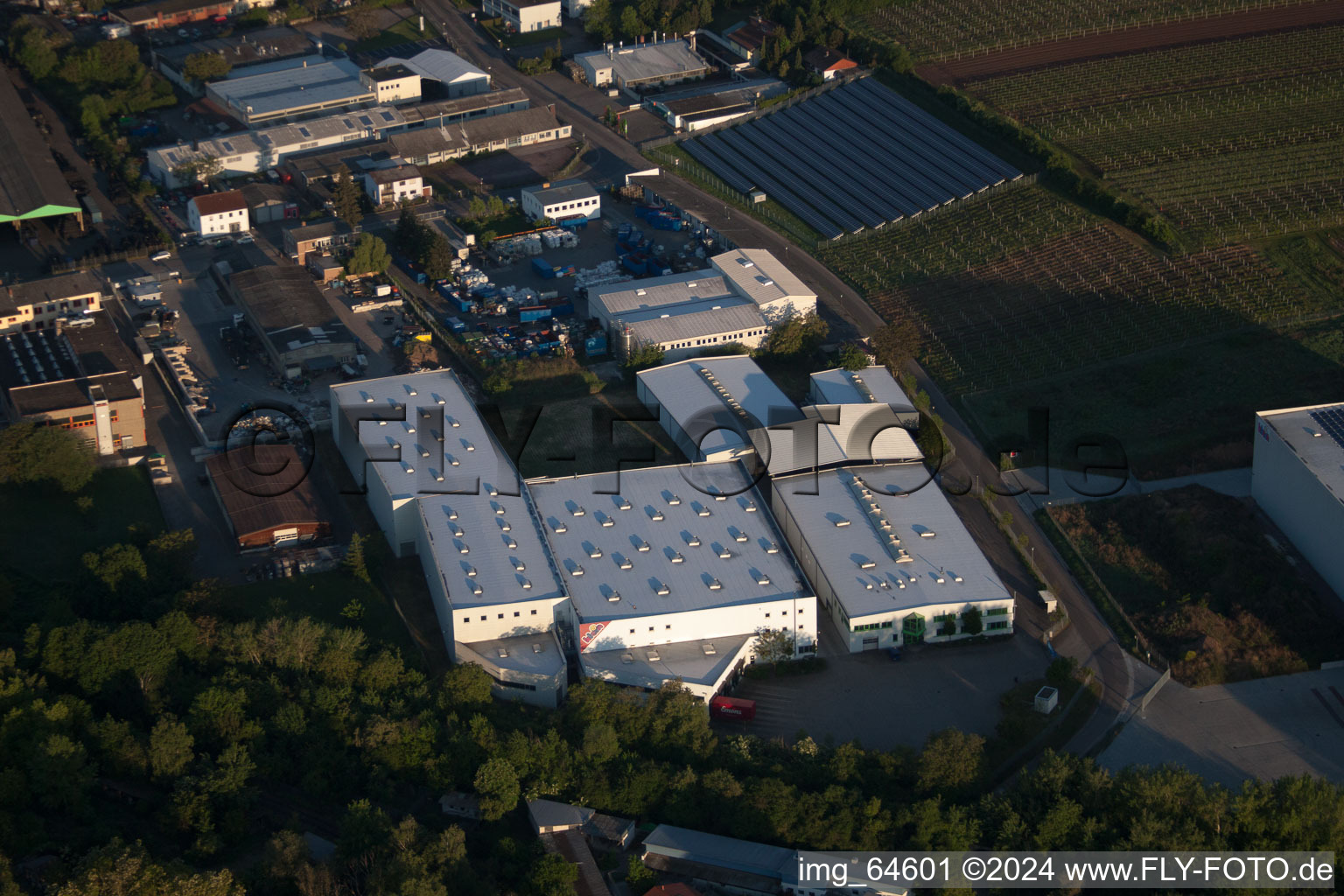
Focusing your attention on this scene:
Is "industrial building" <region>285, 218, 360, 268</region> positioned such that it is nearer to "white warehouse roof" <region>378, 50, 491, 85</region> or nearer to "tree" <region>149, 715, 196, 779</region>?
"white warehouse roof" <region>378, 50, 491, 85</region>

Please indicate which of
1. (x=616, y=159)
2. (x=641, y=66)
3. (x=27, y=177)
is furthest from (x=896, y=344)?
(x=27, y=177)

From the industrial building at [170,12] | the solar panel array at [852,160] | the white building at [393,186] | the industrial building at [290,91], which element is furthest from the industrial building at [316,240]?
the industrial building at [170,12]

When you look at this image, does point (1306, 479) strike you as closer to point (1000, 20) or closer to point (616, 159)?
point (616, 159)

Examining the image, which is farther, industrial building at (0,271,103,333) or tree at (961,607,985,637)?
industrial building at (0,271,103,333)

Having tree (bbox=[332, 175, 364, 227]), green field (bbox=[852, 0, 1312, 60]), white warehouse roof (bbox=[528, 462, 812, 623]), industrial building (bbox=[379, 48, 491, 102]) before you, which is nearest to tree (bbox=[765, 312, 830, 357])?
white warehouse roof (bbox=[528, 462, 812, 623])

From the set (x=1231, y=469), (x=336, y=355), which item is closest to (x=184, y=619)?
(x=336, y=355)

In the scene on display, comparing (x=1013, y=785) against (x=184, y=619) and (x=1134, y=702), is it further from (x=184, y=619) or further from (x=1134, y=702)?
(x=184, y=619)

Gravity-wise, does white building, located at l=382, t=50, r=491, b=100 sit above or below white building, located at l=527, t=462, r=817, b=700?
above
